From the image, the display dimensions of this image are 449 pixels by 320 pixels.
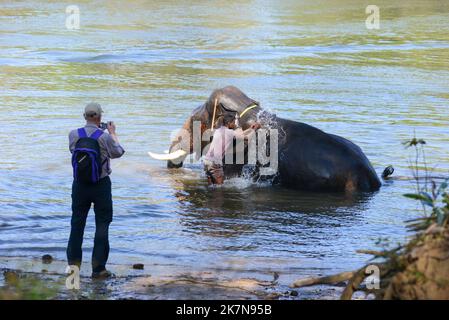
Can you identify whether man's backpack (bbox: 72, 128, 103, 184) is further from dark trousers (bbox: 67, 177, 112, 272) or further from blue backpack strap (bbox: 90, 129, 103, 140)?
dark trousers (bbox: 67, 177, 112, 272)

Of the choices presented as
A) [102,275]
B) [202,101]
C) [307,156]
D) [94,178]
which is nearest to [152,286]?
[102,275]

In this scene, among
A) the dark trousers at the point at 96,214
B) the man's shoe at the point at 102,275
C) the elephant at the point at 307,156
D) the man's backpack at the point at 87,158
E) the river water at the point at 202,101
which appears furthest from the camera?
the elephant at the point at 307,156

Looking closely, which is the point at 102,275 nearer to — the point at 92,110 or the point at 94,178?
the point at 94,178

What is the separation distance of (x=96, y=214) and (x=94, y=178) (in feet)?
1.56

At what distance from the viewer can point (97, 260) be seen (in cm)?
1016

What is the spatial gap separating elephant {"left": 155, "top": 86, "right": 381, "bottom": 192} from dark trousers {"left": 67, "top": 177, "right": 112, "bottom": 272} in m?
4.91

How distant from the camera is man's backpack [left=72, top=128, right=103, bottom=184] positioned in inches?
392

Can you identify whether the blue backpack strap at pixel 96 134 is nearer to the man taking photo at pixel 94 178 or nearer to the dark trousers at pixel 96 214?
the man taking photo at pixel 94 178

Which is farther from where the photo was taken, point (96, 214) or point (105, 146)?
point (96, 214)

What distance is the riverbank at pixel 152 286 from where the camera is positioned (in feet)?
30.6

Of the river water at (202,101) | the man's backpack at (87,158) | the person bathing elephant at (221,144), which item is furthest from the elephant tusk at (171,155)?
the man's backpack at (87,158)

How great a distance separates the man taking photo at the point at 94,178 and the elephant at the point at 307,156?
4.88m

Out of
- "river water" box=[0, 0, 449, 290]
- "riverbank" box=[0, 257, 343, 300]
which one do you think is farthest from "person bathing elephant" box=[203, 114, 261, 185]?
"riverbank" box=[0, 257, 343, 300]

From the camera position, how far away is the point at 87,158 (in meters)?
9.95
